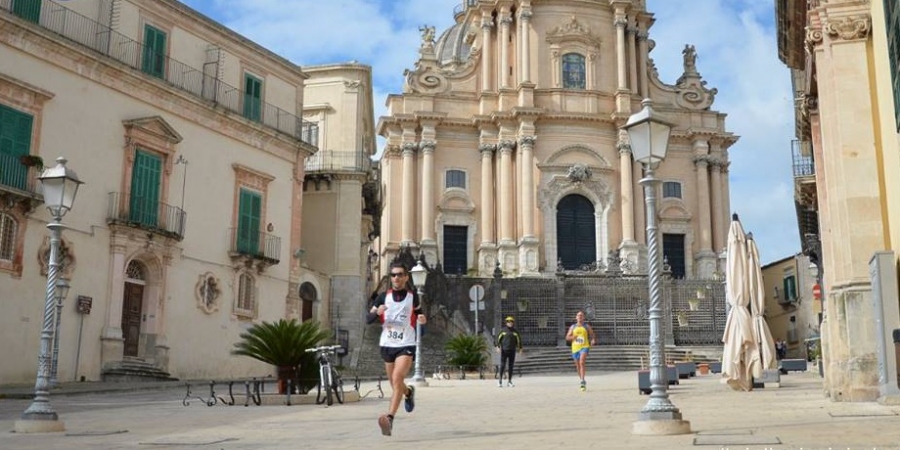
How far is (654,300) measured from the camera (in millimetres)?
10047

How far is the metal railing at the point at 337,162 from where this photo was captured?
3658 cm

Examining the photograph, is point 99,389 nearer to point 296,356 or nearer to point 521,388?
point 296,356

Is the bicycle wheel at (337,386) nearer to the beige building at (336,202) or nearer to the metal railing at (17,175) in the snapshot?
the metal railing at (17,175)

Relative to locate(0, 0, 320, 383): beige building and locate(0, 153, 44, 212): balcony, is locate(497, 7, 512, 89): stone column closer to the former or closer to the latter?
locate(0, 0, 320, 383): beige building

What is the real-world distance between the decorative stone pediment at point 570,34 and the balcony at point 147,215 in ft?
82.7

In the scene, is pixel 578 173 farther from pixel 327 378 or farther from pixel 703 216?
pixel 327 378

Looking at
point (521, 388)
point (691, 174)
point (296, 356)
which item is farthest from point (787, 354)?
point (296, 356)

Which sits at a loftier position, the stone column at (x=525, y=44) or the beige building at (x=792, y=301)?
the stone column at (x=525, y=44)

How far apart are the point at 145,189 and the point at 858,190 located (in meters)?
18.7

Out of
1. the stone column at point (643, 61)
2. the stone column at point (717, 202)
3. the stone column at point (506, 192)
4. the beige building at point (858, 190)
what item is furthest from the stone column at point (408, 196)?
the beige building at point (858, 190)

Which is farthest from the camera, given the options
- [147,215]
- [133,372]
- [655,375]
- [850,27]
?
[147,215]

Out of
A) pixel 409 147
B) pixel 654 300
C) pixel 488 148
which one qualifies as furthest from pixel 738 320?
pixel 409 147

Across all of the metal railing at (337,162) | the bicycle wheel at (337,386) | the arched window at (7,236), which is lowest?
the bicycle wheel at (337,386)

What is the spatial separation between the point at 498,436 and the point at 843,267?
6.82 m
